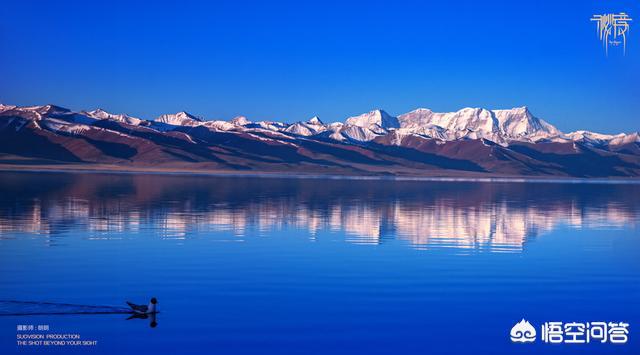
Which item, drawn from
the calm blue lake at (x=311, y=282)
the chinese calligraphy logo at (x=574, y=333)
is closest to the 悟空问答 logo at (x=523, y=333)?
the chinese calligraphy logo at (x=574, y=333)

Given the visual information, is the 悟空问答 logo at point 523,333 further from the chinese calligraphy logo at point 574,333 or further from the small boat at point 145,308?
the small boat at point 145,308

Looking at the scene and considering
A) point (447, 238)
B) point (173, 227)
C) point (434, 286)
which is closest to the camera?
point (434, 286)

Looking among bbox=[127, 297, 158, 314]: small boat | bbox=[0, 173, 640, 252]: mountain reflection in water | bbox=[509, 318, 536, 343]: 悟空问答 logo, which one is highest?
bbox=[0, 173, 640, 252]: mountain reflection in water

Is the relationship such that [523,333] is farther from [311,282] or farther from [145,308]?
[145,308]

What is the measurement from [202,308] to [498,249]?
58.3 feet

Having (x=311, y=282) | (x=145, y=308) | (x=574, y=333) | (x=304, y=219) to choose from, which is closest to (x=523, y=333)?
(x=574, y=333)

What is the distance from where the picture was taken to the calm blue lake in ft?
61.1

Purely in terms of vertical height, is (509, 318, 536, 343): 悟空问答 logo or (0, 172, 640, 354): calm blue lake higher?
(0, 172, 640, 354): calm blue lake

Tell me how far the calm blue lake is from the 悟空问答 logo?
234mm

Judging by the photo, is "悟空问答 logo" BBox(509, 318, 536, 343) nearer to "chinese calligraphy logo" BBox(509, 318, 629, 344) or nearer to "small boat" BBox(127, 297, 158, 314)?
"chinese calligraphy logo" BBox(509, 318, 629, 344)

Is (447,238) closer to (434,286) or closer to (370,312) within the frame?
(434,286)

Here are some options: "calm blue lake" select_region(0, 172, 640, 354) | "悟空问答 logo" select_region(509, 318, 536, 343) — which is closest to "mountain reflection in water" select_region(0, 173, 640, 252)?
"calm blue lake" select_region(0, 172, 640, 354)

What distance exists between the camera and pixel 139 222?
44.6 meters

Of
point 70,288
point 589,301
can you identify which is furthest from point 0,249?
point 589,301
